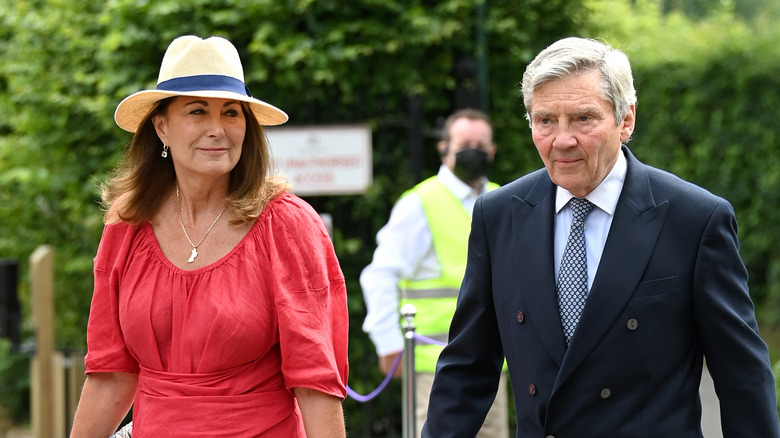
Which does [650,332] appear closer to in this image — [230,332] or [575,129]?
[575,129]

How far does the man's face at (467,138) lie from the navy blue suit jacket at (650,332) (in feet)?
9.68

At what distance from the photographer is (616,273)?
2.82 m

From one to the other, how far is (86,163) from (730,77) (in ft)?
20.5

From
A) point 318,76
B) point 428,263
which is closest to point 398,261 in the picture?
point 428,263

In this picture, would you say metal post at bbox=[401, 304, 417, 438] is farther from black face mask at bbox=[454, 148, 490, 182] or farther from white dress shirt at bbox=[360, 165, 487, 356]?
black face mask at bbox=[454, 148, 490, 182]

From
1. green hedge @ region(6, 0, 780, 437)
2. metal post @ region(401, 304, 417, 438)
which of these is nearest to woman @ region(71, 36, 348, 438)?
metal post @ region(401, 304, 417, 438)

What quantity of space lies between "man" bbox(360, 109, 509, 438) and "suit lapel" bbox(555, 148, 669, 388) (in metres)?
2.79

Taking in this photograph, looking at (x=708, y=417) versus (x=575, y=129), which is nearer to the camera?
(x=575, y=129)

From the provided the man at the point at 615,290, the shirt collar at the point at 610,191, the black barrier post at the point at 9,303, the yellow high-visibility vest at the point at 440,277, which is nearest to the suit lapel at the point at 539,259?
the man at the point at 615,290

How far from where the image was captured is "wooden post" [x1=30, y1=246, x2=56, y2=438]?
23.9 ft

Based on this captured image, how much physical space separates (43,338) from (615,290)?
18.2 feet

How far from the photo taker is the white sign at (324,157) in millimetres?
7039

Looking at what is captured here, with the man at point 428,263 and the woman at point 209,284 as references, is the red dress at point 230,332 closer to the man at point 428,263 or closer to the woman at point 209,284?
the woman at point 209,284

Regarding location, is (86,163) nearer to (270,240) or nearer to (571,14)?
(571,14)
